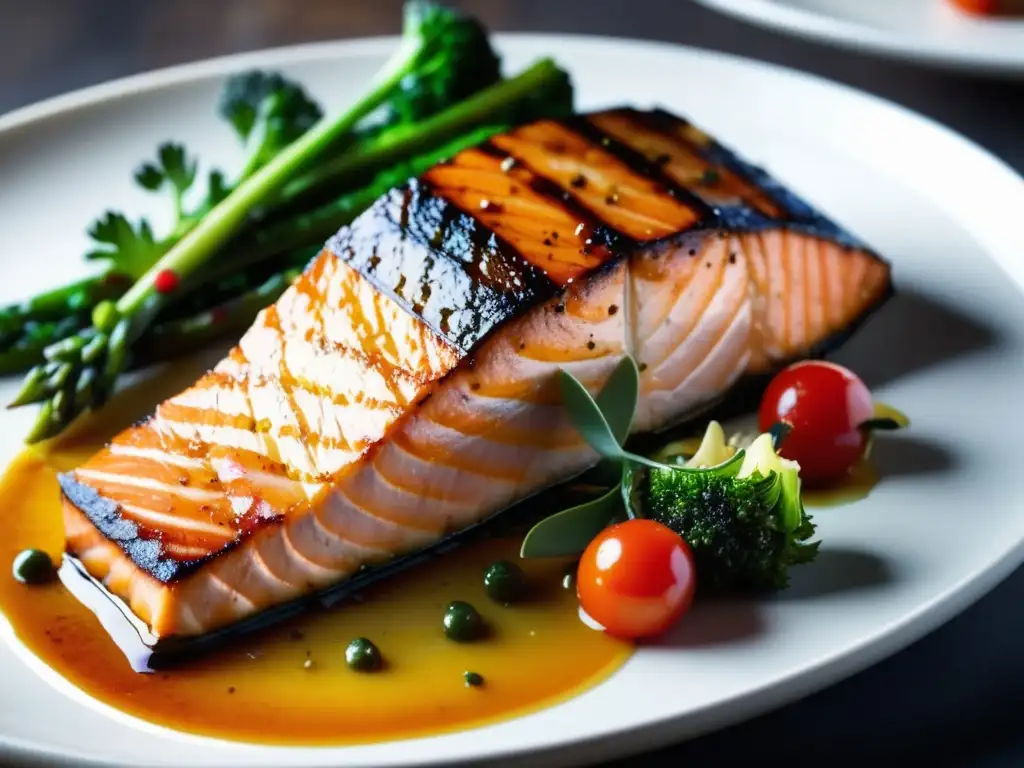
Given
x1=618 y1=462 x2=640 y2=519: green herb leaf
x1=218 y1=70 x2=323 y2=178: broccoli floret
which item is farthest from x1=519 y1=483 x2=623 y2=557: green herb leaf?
x1=218 y1=70 x2=323 y2=178: broccoli floret

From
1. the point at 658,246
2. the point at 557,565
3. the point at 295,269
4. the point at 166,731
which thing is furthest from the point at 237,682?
the point at 295,269

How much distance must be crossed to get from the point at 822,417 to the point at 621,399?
0.66 m

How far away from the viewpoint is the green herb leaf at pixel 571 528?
405cm

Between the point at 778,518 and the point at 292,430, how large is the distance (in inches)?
59.0

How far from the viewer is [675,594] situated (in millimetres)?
3771

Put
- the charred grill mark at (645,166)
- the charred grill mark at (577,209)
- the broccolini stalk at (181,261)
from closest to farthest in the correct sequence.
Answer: the charred grill mark at (577,209) → the charred grill mark at (645,166) → the broccolini stalk at (181,261)

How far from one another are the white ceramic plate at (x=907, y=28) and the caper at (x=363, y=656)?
12.8ft

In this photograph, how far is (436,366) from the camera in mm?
4156

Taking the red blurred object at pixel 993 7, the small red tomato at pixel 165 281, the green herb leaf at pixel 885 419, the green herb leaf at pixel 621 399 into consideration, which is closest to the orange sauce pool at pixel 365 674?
the green herb leaf at pixel 621 399

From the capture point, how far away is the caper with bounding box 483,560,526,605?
160 inches

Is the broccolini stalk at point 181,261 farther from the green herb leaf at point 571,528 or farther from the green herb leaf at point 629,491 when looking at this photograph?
the green herb leaf at point 629,491

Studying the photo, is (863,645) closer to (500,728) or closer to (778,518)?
(778,518)

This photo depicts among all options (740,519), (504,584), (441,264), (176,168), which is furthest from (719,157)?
(176,168)

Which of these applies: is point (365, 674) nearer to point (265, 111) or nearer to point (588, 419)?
point (588, 419)
